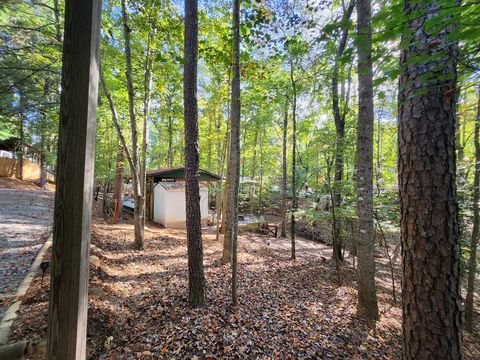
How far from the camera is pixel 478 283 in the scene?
21.8 feet

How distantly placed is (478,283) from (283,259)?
5.85 metres

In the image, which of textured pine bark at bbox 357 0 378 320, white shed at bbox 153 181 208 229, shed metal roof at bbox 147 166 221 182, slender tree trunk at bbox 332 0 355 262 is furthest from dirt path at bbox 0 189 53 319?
slender tree trunk at bbox 332 0 355 262

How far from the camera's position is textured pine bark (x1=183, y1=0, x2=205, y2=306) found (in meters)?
3.70

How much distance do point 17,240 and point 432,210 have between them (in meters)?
8.38

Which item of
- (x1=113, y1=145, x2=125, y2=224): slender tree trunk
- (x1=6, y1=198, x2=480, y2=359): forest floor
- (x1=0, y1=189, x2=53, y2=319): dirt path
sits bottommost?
(x1=6, y1=198, x2=480, y2=359): forest floor

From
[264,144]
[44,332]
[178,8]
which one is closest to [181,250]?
[44,332]

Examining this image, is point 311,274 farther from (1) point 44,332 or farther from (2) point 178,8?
(2) point 178,8

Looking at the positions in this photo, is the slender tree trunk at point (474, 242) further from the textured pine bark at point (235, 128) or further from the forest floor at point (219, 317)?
the textured pine bark at point (235, 128)

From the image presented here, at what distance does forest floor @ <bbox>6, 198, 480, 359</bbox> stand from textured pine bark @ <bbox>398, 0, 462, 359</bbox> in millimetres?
1886

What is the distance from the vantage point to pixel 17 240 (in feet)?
18.5

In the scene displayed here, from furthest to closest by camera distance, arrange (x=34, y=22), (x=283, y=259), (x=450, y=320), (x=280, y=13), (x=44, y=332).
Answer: (x=283, y=259), (x=34, y=22), (x=280, y=13), (x=44, y=332), (x=450, y=320)

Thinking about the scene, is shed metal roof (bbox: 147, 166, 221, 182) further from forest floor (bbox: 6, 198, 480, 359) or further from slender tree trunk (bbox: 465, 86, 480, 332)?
slender tree trunk (bbox: 465, 86, 480, 332)

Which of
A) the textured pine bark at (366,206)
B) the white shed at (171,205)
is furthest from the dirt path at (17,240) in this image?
the textured pine bark at (366,206)

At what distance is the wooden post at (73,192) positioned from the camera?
859 millimetres
